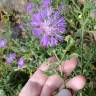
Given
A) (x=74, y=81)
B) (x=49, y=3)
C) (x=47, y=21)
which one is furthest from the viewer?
(x=49, y=3)

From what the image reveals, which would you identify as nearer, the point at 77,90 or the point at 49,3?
the point at 77,90

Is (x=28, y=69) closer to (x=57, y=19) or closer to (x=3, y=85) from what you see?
(x=3, y=85)

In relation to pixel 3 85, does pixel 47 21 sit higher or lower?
higher

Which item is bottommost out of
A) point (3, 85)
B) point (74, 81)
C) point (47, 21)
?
point (3, 85)

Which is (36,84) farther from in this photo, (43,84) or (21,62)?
(21,62)

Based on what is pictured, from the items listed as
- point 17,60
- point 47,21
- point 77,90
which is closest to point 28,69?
point 17,60

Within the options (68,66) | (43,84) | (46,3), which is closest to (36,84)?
(43,84)

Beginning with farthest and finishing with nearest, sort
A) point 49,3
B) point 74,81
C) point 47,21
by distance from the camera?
point 49,3 → point 47,21 → point 74,81

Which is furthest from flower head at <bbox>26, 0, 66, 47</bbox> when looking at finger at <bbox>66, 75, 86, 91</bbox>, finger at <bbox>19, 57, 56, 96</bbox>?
finger at <bbox>66, 75, 86, 91</bbox>
